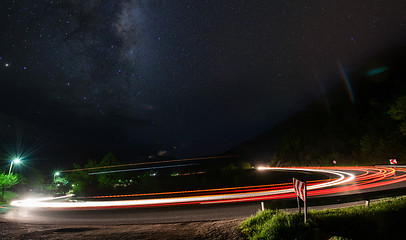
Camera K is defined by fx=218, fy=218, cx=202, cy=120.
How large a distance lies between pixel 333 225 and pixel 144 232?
6.84 metres

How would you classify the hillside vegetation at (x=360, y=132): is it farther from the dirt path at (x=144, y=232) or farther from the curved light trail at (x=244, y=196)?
the dirt path at (x=144, y=232)

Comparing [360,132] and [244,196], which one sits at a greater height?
[360,132]

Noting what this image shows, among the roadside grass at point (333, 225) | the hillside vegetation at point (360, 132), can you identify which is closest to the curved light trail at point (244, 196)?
the roadside grass at point (333, 225)

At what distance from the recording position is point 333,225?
7.18 meters

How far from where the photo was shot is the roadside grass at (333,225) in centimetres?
641

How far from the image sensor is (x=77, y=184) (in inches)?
2165

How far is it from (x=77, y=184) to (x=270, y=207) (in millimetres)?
58860

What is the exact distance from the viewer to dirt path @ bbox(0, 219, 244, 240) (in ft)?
25.5

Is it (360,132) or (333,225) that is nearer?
(333,225)

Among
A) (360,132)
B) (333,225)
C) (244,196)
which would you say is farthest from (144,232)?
(360,132)

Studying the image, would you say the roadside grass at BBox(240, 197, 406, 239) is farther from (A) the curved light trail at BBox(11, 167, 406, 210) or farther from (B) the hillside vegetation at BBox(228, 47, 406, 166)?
(B) the hillside vegetation at BBox(228, 47, 406, 166)

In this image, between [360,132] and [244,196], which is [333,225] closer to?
[244,196]

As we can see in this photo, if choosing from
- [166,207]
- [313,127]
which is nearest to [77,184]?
[166,207]

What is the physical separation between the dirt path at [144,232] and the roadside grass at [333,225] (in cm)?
93
